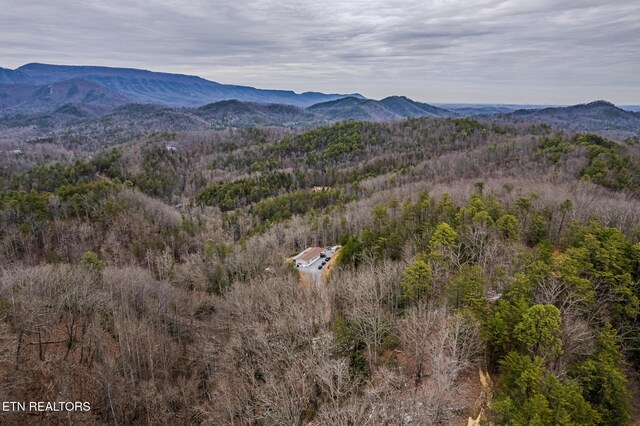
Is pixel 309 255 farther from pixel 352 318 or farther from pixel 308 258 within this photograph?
pixel 352 318

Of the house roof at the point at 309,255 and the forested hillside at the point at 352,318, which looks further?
the house roof at the point at 309,255

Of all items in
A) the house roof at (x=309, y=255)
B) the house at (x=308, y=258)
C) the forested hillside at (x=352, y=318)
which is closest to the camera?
the forested hillside at (x=352, y=318)

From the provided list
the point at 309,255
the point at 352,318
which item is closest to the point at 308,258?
the point at 309,255

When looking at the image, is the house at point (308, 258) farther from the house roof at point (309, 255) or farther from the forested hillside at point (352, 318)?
the forested hillside at point (352, 318)

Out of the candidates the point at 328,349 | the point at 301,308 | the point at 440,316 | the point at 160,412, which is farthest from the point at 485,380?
the point at 160,412

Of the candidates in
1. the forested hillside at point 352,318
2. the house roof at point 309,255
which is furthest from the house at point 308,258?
the forested hillside at point 352,318

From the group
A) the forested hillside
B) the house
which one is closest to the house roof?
the house

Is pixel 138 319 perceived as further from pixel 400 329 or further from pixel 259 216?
pixel 259 216

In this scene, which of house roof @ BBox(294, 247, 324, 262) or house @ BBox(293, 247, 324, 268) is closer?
house @ BBox(293, 247, 324, 268)

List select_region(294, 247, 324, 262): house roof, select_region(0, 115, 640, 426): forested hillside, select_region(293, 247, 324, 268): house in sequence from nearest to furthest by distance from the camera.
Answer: select_region(0, 115, 640, 426): forested hillside, select_region(293, 247, 324, 268): house, select_region(294, 247, 324, 262): house roof

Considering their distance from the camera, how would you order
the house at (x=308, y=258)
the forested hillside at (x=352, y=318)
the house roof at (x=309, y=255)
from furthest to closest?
the house roof at (x=309, y=255), the house at (x=308, y=258), the forested hillside at (x=352, y=318)

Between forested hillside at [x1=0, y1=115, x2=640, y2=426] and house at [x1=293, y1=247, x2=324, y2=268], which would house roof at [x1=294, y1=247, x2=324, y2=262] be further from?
forested hillside at [x1=0, y1=115, x2=640, y2=426]
